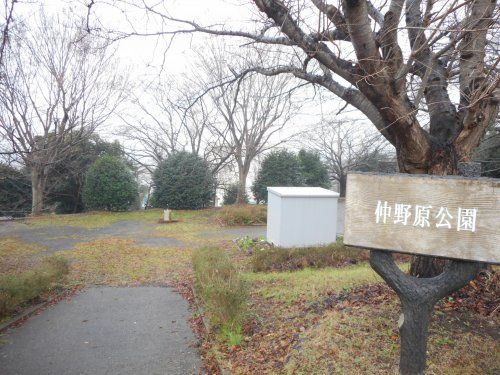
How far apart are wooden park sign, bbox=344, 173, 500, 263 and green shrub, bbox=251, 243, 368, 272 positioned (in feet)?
16.7

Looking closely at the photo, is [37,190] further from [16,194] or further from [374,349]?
[374,349]

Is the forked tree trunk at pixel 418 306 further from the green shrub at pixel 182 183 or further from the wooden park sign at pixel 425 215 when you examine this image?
the green shrub at pixel 182 183

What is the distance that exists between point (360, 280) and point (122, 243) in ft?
27.3

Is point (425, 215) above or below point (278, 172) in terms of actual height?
below

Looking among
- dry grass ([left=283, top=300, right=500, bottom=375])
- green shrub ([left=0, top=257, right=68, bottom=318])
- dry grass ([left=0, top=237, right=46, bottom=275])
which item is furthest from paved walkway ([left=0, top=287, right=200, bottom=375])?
dry grass ([left=0, top=237, right=46, bottom=275])

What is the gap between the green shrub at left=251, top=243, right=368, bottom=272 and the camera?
320 inches

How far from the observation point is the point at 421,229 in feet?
9.68

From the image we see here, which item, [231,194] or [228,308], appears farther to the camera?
[231,194]

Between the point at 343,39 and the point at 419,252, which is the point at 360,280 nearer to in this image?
the point at 419,252

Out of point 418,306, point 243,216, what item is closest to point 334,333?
→ point 418,306

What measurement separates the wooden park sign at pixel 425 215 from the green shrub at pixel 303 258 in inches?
200

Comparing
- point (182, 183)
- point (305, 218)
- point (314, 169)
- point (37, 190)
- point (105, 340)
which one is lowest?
point (105, 340)

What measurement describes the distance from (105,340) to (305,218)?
6118 millimetres

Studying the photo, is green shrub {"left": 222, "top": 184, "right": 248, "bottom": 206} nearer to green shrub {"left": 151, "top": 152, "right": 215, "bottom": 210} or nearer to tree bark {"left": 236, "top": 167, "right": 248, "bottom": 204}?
tree bark {"left": 236, "top": 167, "right": 248, "bottom": 204}
